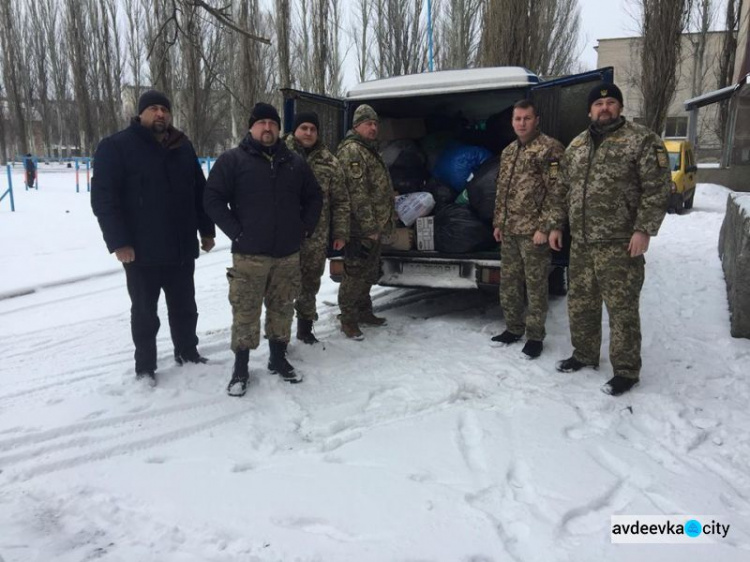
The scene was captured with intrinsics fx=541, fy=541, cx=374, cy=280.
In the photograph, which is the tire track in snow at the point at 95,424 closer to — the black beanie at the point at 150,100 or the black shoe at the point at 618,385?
the black beanie at the point at 150,100

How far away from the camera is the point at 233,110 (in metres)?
27.7

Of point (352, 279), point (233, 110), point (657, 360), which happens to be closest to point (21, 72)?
point (233, 110)

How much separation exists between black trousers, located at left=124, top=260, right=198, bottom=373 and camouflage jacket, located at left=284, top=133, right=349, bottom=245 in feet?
3.42

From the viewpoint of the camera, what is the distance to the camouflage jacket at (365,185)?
14.6ft

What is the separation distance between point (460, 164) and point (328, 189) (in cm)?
183

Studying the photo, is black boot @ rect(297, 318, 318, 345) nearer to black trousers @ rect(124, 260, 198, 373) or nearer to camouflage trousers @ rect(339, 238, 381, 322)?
camouflage trousers @ rect(339, 238, 381, 322)

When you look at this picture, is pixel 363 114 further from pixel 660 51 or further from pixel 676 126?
pixel 676 126

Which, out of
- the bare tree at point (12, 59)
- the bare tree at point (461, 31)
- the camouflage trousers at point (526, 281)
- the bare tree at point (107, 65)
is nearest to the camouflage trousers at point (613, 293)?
the camouflage trousers at point (526, 281)

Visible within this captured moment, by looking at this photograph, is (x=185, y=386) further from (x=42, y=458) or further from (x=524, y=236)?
(x=524, y=236)

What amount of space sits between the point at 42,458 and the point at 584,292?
11.0 ft

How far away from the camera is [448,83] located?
15.6ft

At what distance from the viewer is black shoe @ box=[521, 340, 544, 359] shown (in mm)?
4160

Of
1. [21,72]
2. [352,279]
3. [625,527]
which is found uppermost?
[21,72]

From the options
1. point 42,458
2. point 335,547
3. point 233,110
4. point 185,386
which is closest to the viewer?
point 335,547
